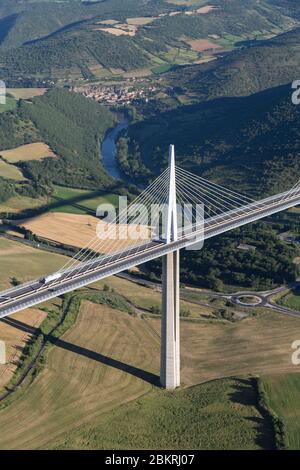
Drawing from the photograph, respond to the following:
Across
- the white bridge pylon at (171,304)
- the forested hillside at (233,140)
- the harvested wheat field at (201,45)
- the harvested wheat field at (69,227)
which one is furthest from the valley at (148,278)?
the harvested wheat field at (201,45)

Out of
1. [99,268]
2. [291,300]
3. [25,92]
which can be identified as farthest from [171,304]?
[25,92]

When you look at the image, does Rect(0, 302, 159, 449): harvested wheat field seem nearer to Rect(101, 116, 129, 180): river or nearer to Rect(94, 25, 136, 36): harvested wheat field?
Rect(101, 116, 129, 180): river

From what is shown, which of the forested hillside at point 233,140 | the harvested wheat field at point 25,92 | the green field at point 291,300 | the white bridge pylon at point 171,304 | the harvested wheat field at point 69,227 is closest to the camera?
the white bridge pylon at point 171,304

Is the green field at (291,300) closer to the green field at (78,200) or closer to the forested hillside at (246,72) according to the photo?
the green field at (78,200)

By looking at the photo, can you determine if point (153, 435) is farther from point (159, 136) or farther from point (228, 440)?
point (159, 136)

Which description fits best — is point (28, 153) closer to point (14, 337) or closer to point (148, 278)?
point (148, 278)

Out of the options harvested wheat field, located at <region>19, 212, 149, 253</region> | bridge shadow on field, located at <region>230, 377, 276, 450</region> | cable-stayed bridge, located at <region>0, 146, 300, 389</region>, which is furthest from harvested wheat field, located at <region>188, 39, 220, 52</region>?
bridge shadow on field, located at <region>230, 377, 276, 450</region>
